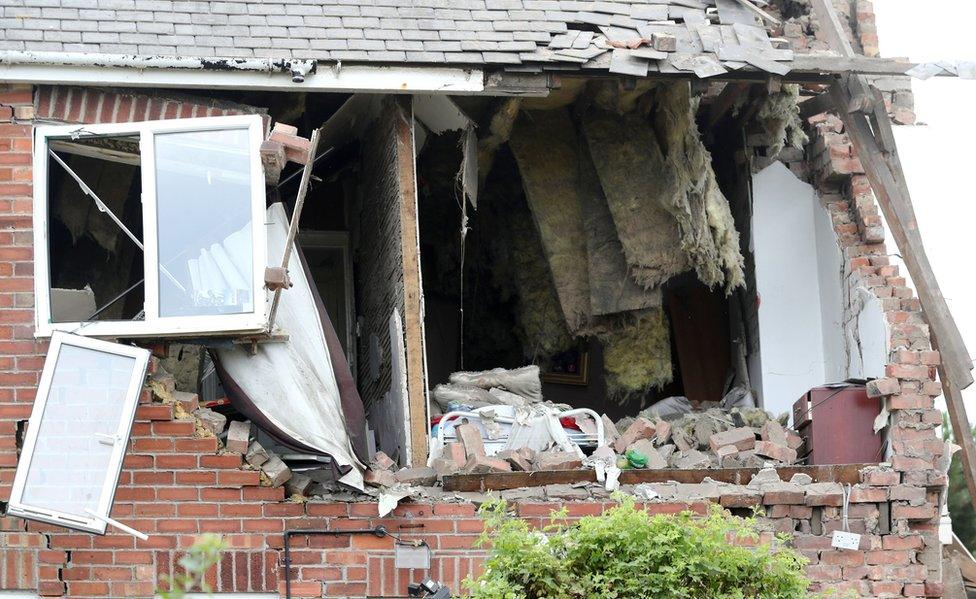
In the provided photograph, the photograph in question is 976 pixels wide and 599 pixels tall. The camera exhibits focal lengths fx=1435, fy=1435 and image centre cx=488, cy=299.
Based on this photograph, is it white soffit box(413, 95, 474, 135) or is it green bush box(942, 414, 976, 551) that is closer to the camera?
white soffit box(413, 95, 474, 135)

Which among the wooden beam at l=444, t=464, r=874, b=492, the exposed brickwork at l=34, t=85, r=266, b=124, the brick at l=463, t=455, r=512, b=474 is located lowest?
the wooden beam at l=444, t=464, r=874, b=492

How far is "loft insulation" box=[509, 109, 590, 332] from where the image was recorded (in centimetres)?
977

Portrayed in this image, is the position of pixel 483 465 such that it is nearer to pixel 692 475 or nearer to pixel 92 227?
pixel 692 475

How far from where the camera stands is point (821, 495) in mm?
8531

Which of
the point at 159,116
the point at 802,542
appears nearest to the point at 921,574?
the point at 802,542

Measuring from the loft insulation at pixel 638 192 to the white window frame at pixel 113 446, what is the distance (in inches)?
136

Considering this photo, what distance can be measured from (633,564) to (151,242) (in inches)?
133

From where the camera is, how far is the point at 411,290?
880 cm

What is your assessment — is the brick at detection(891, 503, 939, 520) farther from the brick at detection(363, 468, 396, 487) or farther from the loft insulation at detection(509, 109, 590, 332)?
the brick at detection(363, 468, 396, 487)

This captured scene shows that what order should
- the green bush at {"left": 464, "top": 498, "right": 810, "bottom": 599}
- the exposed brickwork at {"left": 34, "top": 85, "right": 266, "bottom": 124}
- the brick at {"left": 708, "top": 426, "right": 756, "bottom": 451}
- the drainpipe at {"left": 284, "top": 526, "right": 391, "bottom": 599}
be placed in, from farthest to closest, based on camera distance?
the brick at {"left": 708, "top": 426, "right": 756, "bottom": 451} < the exposed brickwork at {"left": 34, "top": 85, "right": 266, "bottom": 124} < the drainpipe at {"left": 284, "top": 526, "right": 391, "bottom": 599} < the green bush at {"left": 464, "top": 498, "right": 810, "bottom": 599}

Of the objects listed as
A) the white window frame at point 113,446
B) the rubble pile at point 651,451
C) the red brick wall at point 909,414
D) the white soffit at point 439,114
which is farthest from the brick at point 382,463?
the red brick wall at point 909,414

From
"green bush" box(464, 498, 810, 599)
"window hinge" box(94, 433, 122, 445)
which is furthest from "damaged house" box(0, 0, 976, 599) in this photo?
"green bush" box(464, 498, 810, 599)

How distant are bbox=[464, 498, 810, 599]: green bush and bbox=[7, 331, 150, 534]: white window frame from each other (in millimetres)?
2155

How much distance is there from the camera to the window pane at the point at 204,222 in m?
7.92
